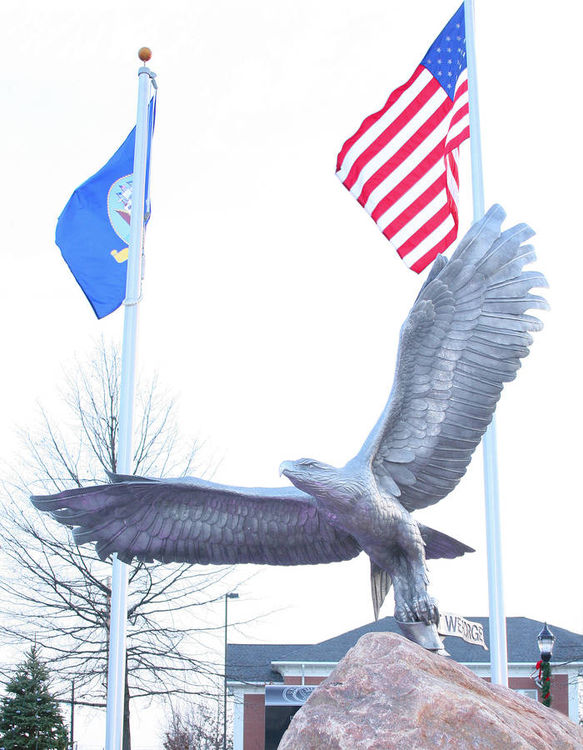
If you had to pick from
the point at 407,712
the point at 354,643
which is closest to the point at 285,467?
the point at 407,712

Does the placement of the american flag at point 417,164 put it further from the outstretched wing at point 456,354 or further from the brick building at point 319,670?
the brick building at point 319,670

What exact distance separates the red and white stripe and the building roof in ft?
61.8

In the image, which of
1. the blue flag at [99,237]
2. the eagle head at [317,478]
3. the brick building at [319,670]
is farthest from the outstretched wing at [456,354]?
the brick building at [319,670]

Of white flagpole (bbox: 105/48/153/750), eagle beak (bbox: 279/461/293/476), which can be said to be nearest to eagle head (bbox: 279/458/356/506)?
eagle beak (bbox: 279/461/293/476)

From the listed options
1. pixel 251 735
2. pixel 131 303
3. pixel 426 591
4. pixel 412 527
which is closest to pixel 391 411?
pixel 412 527

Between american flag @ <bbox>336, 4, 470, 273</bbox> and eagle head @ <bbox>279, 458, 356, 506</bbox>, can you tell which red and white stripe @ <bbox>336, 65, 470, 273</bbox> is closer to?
american flag @ <bbox>336, 4, 470, 273</bbox>

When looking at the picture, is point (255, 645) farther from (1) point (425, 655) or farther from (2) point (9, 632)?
(1) point (425, 655)

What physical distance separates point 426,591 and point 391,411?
1.27 m

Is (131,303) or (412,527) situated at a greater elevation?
(131,303)

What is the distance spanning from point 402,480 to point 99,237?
7.02 meters

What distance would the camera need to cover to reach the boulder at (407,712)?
464cm

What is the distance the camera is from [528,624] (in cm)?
3133

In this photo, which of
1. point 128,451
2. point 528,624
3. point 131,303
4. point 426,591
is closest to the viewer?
point 426,591

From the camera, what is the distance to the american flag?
10.8 metres
